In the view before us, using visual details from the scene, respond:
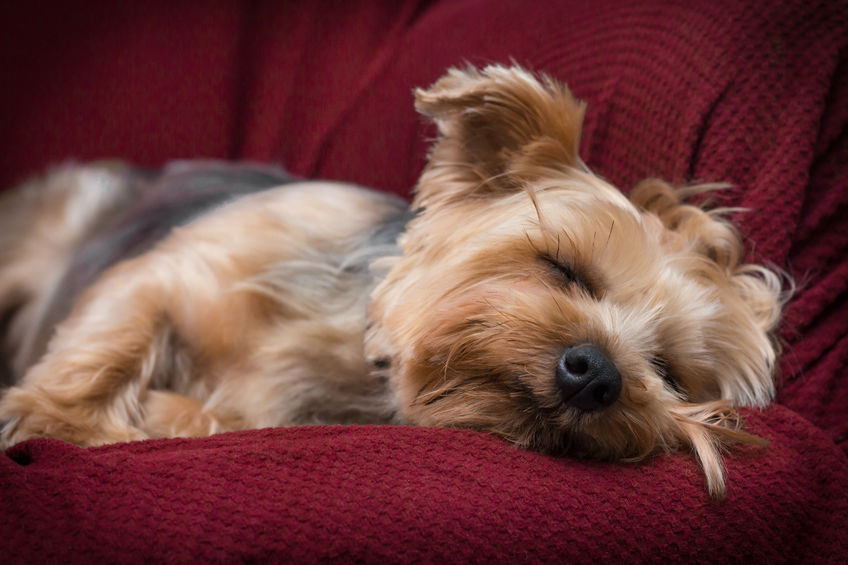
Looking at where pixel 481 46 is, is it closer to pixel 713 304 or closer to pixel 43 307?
pixel 713 304

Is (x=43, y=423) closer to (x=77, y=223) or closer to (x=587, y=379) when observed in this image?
(x=587, y=379)

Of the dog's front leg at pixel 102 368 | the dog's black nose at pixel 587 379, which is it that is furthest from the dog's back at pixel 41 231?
the dog's black nose at pixel 587 379

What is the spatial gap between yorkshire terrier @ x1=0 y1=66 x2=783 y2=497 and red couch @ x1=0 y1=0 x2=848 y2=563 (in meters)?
0.10

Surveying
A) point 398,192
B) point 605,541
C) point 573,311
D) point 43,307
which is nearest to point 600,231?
point 573,311

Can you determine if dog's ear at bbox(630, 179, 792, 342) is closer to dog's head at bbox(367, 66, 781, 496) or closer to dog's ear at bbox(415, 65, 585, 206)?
dog's head at bbox(367, 66, 781, 496)

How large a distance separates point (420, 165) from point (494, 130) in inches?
24.2

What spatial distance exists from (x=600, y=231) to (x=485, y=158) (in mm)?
370

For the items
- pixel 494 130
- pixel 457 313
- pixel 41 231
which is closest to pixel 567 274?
pixel 457 313

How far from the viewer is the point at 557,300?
1.51m

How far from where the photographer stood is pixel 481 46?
2.37m

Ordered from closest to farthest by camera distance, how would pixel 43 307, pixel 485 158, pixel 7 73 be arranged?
pixel 485 158 → pixel 43 307 → pixel 7 73

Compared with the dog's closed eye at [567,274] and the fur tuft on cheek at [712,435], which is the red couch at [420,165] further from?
the dog's closed eye at [567,274]

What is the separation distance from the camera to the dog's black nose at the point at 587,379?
4.61 ft

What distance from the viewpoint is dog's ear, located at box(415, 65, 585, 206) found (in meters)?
1.68
